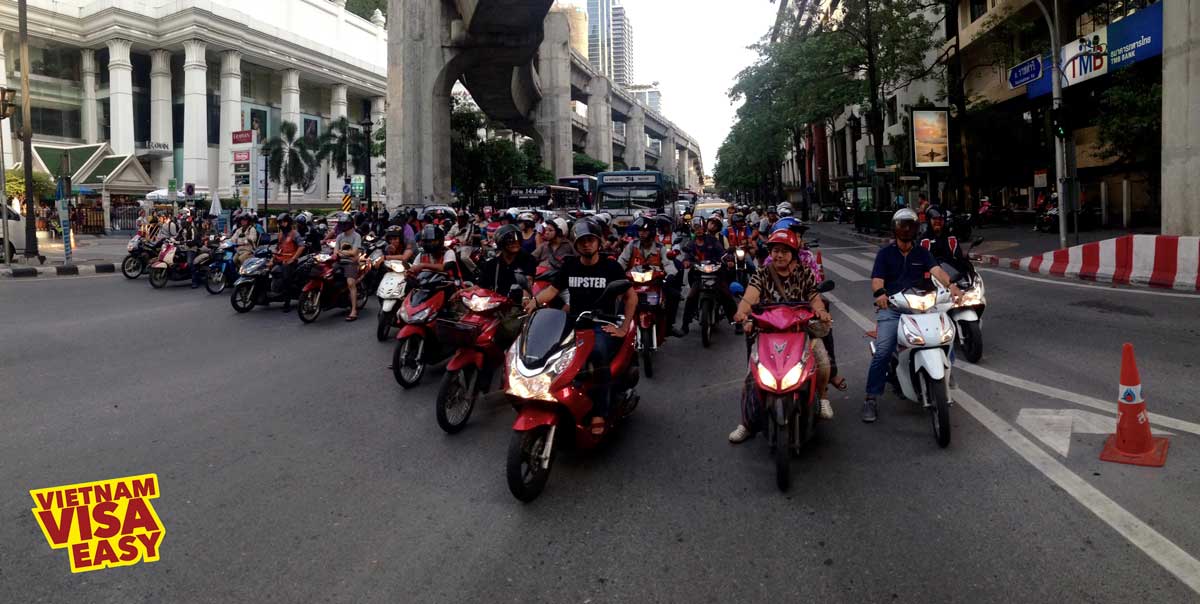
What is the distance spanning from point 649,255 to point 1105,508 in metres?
6.09

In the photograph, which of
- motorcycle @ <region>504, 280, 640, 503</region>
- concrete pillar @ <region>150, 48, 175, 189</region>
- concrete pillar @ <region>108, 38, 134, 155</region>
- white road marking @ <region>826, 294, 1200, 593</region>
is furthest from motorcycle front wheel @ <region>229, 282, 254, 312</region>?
concrete pillar @ <region>150, 48, 175, 189</region>

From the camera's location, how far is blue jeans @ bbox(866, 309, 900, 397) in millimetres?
5930

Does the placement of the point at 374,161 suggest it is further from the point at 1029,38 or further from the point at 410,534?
the point at 410,534

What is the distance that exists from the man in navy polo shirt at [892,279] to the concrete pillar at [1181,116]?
14356 millimetres

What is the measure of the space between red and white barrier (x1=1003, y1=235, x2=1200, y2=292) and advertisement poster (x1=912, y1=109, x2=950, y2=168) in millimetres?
16135

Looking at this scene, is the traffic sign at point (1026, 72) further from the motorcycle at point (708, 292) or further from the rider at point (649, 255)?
the rider at point (649, 255)

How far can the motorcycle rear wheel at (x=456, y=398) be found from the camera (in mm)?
6020

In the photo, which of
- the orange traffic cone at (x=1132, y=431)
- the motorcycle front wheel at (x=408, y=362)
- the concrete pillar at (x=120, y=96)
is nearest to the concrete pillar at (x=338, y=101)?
the concrete pillar at (x=120, y=96)

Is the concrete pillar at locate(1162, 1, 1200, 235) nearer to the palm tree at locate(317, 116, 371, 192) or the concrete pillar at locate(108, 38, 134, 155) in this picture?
the palm tree at locate(317, 116, 371, 192)

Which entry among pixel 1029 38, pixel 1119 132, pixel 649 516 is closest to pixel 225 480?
pixel 649 516

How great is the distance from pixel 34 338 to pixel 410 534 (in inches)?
363

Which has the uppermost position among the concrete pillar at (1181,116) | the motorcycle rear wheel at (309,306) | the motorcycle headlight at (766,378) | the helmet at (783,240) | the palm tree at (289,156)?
the palm tree at (289,156)

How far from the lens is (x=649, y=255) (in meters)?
9.64

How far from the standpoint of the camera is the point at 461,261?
384 inches
